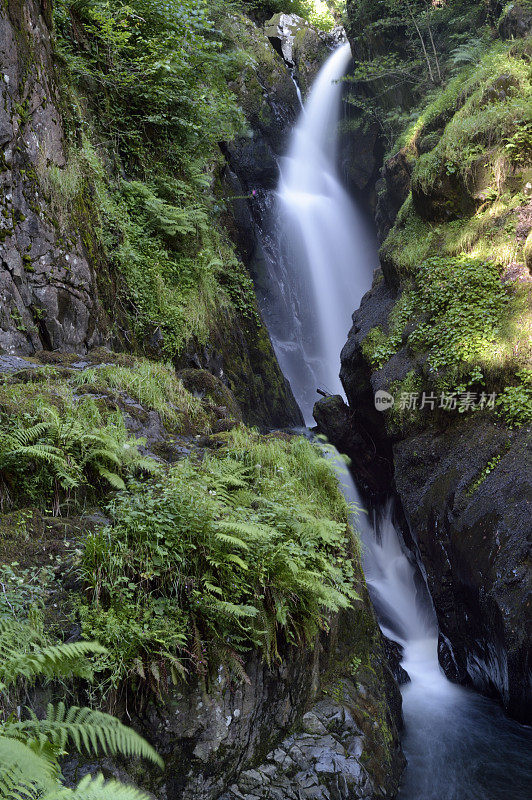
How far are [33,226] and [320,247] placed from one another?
42.3ft

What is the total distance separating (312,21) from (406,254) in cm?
1930

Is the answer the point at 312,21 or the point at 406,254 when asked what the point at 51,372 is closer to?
the point at 406,254

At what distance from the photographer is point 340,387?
607 inches

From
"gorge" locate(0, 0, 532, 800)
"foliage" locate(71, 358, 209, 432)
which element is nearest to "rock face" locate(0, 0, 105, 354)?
"gorge" locate(0, 0, 532, 800)

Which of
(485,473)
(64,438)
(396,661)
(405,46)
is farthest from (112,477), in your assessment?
(405,46)

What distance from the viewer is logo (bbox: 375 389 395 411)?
8406mm

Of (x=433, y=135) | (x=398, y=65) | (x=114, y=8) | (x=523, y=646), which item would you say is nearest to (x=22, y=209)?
(x=114, y=8)

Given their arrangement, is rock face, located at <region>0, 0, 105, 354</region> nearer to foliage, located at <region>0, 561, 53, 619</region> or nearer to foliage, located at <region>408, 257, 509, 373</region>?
foliage, located at <region>0, 561, 53, 619</region>

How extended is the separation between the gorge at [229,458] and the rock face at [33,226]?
0.12 feet

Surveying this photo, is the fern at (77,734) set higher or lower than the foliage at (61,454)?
lower

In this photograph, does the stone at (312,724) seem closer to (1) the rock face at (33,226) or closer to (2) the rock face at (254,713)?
(2) the rock face at (254,713)

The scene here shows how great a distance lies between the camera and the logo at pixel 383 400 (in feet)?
27.6

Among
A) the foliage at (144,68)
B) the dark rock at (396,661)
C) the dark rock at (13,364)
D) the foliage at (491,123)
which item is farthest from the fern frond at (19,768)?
the foliage at (491,123)

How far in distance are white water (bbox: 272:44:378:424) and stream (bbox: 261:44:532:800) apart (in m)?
0.04
